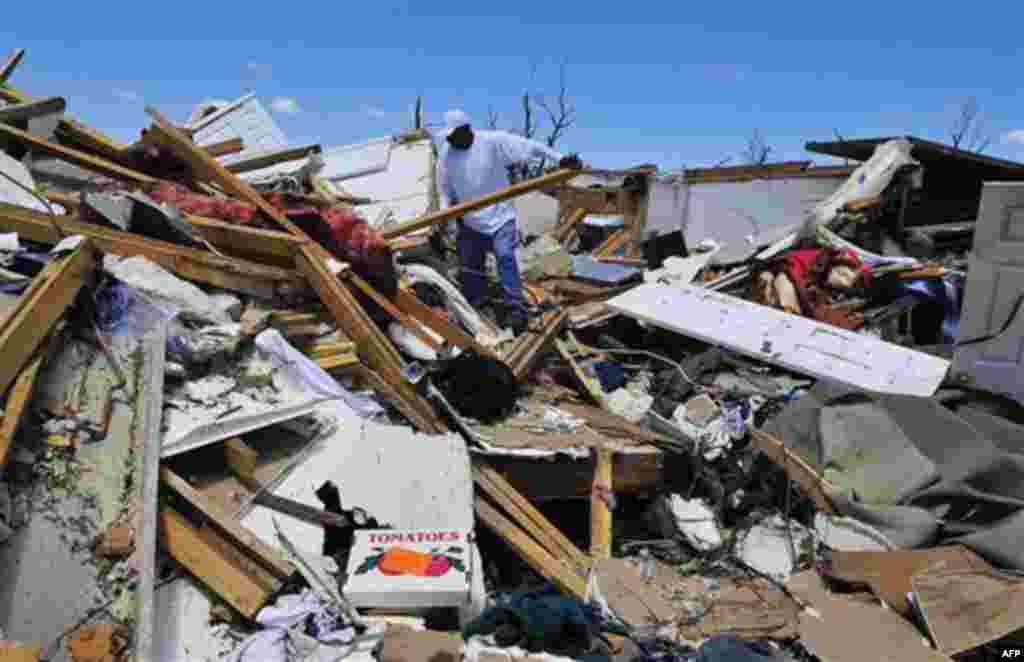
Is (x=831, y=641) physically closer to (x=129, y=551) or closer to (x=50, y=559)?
(x=129, y=551)

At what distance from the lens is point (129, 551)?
2.72 meters

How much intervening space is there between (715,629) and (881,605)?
700 millimetres

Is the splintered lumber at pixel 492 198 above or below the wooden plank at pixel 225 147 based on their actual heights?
below

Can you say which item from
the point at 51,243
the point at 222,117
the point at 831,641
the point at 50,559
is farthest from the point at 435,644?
the point at 222,117

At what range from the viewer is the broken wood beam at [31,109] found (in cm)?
547

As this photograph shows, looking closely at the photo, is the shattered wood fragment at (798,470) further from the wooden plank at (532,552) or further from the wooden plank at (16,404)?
the wooden plank at (16,404)

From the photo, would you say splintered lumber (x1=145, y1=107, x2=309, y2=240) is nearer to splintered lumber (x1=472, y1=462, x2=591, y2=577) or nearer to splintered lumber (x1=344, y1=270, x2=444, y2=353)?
splintered lumber (x1=344, y1=270, x2=444, y2=353)

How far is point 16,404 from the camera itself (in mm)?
2842

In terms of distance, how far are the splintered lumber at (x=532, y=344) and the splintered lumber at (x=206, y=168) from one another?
165 centimetres

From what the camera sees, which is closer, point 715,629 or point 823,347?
point 715,629

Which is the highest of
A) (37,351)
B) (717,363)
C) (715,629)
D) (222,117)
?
(222,117)

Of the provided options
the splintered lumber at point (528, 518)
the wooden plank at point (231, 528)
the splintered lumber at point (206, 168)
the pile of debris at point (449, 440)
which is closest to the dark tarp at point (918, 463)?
the pile of debris at point (449, 440)

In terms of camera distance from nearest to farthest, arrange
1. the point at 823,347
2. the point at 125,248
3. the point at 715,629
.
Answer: the point at 715,629 < the point at 125,248 < the point at 823,347

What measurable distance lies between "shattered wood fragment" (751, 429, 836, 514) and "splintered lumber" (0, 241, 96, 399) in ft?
11.7
